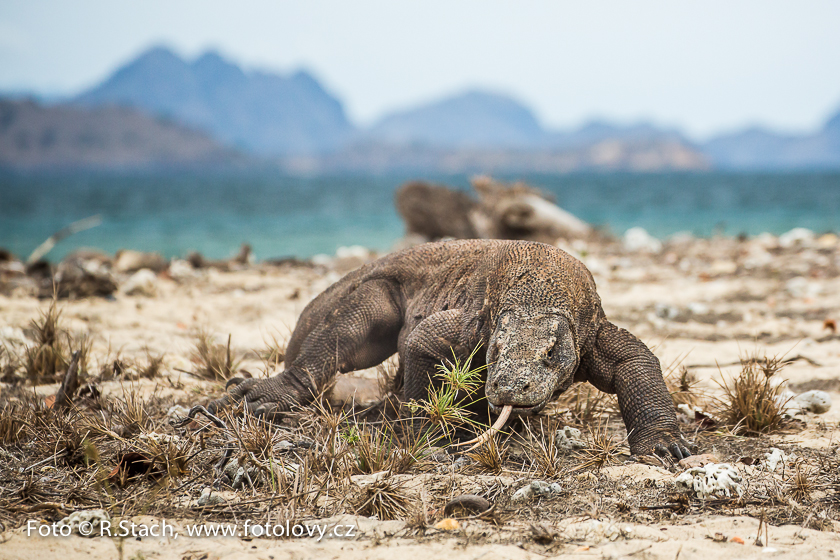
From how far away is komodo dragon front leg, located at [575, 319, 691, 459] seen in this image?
3494 millimetres

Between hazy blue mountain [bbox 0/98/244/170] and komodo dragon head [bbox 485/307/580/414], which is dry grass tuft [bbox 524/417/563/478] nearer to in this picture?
komodo dragon head [bbox 485/307/580/414]

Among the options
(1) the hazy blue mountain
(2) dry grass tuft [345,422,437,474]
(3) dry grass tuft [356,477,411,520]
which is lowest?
(3) dry grass tuft [356,477,411,520]

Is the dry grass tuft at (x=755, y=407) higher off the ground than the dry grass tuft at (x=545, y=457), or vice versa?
the dry grass tuft at (x=755, y=407)

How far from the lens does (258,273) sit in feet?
35.7

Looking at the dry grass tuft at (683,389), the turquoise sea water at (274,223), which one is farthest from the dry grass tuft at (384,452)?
the turquoise sea water at (274,223)

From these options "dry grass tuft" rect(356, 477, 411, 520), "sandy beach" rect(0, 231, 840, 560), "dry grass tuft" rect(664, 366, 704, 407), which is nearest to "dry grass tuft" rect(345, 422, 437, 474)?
"sandy beach" rect(0, 231, 840, 560)

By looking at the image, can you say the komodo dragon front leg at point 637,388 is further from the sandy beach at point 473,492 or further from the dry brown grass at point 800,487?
the dry brown grass at point 800,487

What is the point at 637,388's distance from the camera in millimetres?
3551

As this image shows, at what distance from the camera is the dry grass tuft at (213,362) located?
4969 millimetres

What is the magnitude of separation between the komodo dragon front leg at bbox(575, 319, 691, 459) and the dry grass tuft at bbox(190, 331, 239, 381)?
2.62 meters

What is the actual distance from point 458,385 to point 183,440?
1431 millimetres

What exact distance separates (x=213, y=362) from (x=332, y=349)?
1333 millimetres

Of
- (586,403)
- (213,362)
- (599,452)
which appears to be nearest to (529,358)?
(599,452)

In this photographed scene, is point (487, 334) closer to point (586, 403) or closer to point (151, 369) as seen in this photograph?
point (586, 403)
